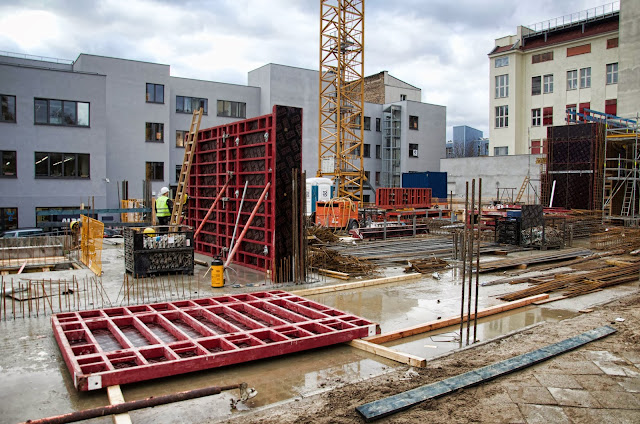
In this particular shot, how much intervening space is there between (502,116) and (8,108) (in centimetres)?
4609

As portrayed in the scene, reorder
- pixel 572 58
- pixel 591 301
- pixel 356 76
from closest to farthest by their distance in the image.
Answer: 1. pixel 591 301
2. pixel 356 76
3. pixel 572 58

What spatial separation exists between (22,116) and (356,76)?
28058 mm

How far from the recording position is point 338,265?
14.7 m

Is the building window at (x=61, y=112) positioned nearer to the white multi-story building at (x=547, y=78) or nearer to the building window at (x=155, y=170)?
the building window at (x=155, y=170)

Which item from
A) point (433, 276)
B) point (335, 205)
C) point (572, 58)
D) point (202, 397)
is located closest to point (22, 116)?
point (335, 205)

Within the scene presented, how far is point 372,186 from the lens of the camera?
53.3 meters

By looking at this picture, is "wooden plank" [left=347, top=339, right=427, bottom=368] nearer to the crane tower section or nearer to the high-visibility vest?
the high-visibility vest

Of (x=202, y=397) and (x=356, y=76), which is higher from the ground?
(x=356, y=76)

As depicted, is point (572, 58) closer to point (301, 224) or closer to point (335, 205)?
point (335, 205)

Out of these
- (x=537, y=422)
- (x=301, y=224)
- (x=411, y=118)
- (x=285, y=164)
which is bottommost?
(x=537, y=422)

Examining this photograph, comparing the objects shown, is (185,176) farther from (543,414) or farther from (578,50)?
(578,50)

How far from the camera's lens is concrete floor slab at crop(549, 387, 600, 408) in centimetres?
591

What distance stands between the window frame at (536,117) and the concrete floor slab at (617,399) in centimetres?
5139

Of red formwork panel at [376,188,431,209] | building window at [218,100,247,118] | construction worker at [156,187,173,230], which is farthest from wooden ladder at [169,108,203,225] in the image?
building window at [218,100,247,118]
